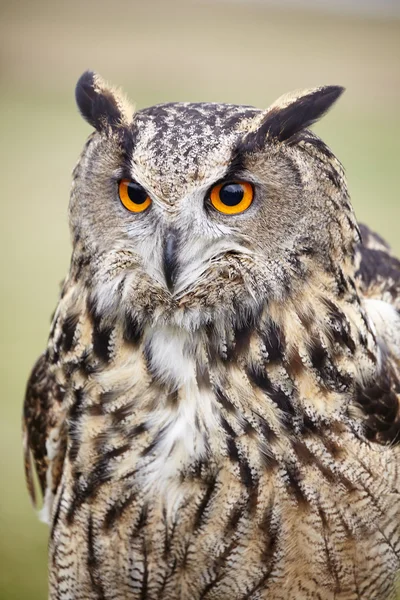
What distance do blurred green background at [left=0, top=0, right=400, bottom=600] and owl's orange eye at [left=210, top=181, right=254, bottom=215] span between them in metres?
1.96

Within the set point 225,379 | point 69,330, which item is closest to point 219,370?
point 225,379

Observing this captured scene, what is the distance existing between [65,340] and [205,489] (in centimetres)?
34

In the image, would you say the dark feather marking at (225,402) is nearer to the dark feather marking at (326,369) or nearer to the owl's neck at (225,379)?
the owl's neck at (225,379)

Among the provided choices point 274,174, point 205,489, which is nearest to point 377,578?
point 205,489

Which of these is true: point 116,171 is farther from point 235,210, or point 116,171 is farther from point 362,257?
point 362,257

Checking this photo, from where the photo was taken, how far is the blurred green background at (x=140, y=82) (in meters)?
3.91

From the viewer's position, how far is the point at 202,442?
47.6 inches

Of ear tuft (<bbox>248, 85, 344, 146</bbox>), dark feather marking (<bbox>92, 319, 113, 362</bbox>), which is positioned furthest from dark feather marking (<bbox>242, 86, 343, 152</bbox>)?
dark feather marking (<bbox>92, 319, 113, 362</bbox>)

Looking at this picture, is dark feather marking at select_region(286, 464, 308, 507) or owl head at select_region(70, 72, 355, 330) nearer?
owl head at select_region(70, 72, 355, 330)

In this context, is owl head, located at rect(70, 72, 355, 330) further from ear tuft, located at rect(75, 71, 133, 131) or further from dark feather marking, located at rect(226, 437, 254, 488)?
dark feather marking, located at rect(226, 437, 254, 488)

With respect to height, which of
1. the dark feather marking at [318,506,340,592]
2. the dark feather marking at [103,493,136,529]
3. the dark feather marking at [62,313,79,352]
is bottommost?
the dark feather marking at [103,493,136,529]

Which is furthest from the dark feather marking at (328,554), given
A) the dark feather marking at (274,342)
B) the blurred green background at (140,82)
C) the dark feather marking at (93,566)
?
the blurred green background at (140,82)

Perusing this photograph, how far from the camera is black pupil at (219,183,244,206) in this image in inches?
41.8

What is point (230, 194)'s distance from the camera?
1064 millimetres
